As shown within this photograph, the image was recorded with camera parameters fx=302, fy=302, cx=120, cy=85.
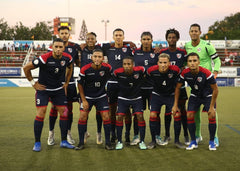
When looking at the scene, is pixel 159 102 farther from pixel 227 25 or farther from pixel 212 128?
pixel 227 25

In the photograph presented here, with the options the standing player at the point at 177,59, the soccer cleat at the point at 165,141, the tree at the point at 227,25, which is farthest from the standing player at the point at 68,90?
the tree at the point at 227,25

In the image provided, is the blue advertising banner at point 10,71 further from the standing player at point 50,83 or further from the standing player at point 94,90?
the standing player at point 94,90

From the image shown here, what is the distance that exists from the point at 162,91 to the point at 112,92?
42.5 inches

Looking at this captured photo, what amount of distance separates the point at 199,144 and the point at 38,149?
321 cm

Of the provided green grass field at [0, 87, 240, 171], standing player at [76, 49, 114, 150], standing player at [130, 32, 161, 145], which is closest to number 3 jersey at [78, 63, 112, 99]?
standing player at [76, 49, 114, 150]

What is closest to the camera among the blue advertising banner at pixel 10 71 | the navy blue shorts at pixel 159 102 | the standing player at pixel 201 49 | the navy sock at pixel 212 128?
the navy sock at pixel 212 128

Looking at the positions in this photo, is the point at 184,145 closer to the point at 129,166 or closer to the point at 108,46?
the point at 129,166

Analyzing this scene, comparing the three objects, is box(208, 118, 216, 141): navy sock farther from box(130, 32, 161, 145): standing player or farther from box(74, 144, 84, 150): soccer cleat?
box(74, 144, 84, 150): soccer cleat

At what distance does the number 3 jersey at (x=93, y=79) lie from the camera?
5.89 m

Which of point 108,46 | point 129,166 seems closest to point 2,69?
point 108,46

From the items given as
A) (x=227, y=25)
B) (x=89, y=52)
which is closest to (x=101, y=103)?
(x=89, y=52)

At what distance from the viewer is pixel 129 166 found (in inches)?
184

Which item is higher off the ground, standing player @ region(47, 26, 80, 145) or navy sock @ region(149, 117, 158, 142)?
standing player @ region(47, 26, 80, 145)

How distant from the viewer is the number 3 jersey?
5.89m
